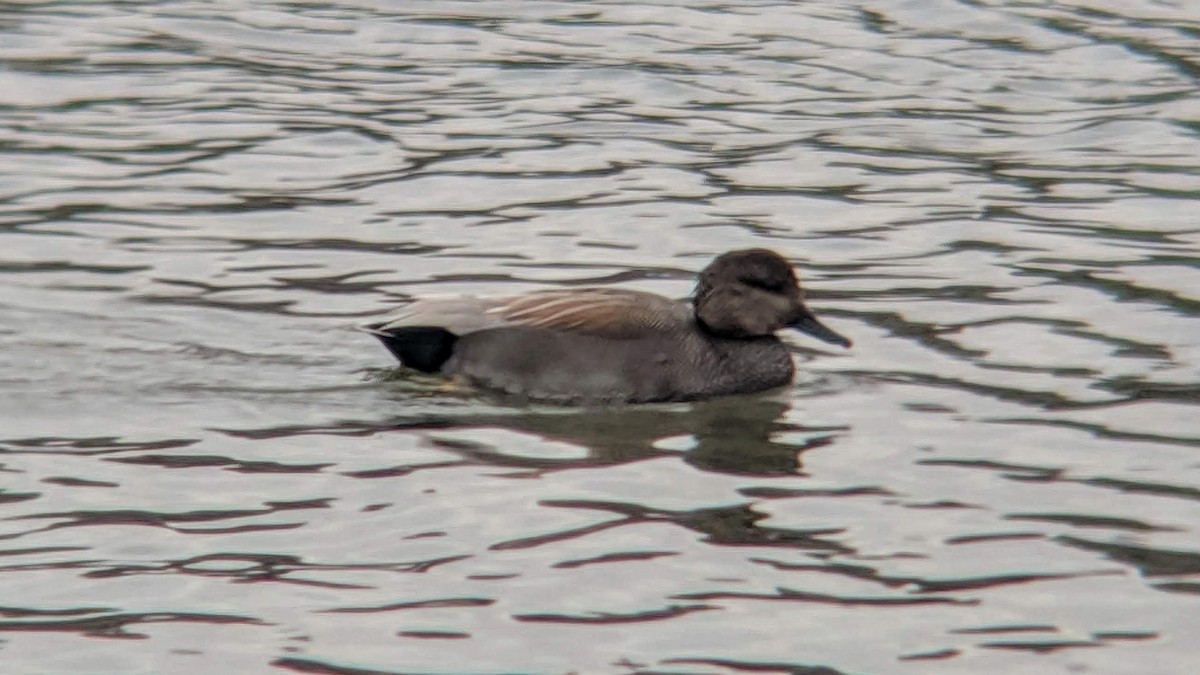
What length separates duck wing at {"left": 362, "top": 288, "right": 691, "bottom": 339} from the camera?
11.3 metres

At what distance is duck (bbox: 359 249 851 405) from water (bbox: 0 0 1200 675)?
0.15 meters

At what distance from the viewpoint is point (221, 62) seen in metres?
19.0

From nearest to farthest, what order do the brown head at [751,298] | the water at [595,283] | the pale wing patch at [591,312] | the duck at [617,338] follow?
the water at [595,283]
the duck at [617,338]
the pale wing patch at [591,312]
the brown head at [751,298]

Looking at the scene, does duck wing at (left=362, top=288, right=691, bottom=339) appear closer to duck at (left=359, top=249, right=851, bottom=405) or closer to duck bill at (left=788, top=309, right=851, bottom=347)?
duck at (left=359, top=249, right=851, bottom=405)

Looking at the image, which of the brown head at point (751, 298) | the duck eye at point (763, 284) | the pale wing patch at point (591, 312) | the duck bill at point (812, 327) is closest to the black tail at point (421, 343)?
the pale wing patch at point (591, 312)

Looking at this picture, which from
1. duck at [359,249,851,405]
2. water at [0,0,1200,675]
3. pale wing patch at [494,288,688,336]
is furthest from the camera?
pale wing patch at [494,288,688,336]

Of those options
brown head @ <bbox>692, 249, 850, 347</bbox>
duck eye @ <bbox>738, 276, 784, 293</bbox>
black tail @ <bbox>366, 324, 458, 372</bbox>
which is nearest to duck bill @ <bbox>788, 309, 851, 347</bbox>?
brown head @ <bbox>692, 249, 850, 347</bbox>

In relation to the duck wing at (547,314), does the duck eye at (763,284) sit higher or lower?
higher

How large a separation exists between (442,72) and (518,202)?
13.2ft

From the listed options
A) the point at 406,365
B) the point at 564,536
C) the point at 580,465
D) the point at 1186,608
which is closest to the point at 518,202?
the point at 406,365

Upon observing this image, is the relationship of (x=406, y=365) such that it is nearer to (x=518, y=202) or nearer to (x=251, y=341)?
(x=251, y=341)

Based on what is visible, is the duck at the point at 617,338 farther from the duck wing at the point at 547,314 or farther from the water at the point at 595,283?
the water at the point at 595,283

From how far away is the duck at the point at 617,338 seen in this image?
11227mm

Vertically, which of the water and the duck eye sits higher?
the duck eye
